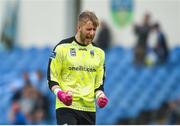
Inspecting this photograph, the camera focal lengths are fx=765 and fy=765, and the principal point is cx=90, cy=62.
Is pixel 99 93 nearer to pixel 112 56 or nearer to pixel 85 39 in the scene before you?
pixel 85 39

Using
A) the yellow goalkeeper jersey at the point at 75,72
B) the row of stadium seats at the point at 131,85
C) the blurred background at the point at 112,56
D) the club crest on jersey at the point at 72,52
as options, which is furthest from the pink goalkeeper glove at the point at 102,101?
the row of stadium seats at the point at 131,85

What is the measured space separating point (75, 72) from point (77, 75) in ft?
0.10

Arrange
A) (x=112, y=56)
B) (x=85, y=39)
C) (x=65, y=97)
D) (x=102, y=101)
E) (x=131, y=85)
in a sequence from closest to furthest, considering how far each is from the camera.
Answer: (x=65, y=97) < (x=102, y=101) < (x=85, y=39) < (x=131, y=85) < (x=112, y=56)

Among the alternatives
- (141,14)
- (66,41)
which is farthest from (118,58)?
(66,41)

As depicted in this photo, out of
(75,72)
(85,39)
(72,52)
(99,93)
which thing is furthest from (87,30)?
(99,93)

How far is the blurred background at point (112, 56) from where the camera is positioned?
47.7 feet

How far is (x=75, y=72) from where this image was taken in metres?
6.59

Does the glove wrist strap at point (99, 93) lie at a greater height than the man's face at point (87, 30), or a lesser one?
lesser

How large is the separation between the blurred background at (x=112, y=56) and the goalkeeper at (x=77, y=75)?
6.89 meters

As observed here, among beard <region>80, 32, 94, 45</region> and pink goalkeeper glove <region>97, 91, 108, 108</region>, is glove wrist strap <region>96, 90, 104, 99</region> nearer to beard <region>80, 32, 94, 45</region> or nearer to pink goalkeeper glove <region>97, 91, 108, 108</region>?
pink goalkeeper glove <region>97, 91, 108, 108</region>

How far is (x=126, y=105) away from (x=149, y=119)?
0.62m

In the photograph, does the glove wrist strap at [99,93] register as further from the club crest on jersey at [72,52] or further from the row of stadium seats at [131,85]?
the row of stadium seats at [131,85]

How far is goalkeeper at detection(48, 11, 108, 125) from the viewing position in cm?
654

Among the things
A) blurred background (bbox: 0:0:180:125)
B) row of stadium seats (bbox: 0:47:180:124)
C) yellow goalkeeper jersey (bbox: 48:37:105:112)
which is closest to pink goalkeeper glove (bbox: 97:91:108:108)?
yellow goalkeeper jersey (bbox: 48:37:105:112)
